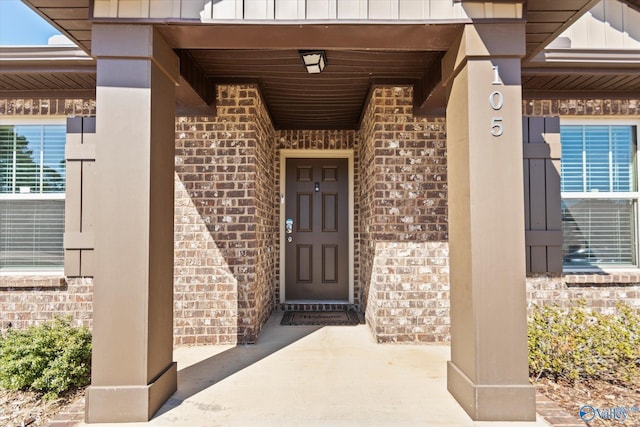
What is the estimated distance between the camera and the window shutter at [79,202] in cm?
366

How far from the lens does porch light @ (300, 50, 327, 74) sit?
2.99 metres

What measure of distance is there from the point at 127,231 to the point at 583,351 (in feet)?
10.6

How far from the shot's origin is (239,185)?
383 centimetres

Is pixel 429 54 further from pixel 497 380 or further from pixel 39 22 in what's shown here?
pixel 39 22

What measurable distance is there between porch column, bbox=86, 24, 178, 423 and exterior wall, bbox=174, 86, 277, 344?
1.29m

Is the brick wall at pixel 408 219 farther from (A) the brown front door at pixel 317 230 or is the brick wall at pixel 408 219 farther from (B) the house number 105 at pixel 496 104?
(B) the house number 105 at pixel 496 104

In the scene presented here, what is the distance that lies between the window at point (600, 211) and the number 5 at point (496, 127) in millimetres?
2098

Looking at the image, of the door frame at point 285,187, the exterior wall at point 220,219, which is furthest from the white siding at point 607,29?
the exterior wall at point 220,219

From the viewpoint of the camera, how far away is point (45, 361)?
106 inches

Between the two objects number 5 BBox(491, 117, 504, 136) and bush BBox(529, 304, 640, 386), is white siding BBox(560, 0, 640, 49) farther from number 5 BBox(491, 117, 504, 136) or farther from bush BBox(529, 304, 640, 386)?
bush BBox(529, 304, 640, 386)

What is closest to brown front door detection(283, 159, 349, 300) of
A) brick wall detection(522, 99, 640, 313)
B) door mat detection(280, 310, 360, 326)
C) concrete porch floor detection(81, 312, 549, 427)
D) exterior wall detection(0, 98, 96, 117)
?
door mat detection(280, 310, 360, 326)

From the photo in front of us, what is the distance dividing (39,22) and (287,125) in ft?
8.77

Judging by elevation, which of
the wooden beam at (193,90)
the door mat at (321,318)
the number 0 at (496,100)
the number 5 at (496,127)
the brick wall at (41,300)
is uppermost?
the wooden beam at (193,90)

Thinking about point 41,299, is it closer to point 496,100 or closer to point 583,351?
point 496,100
